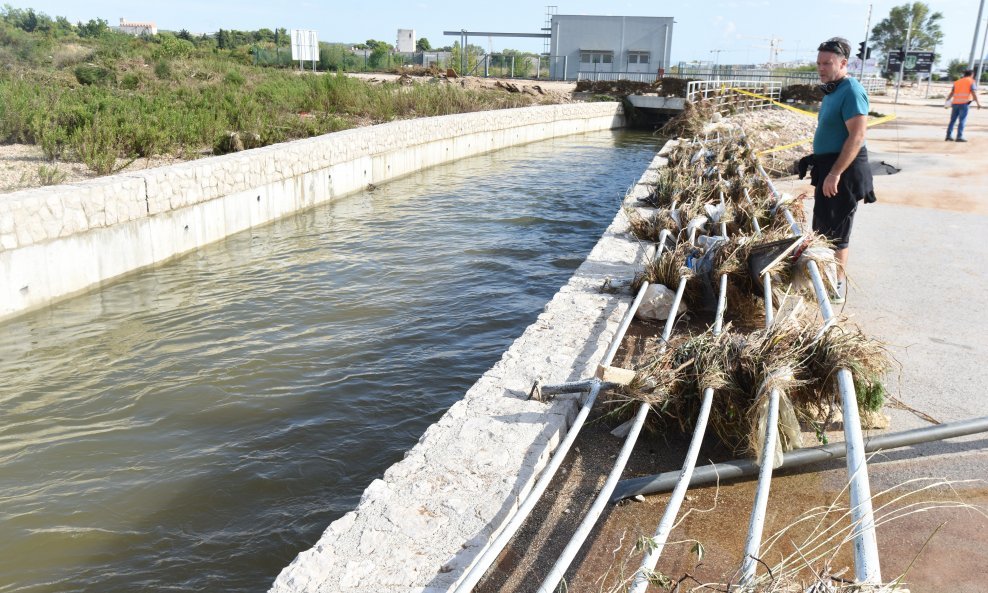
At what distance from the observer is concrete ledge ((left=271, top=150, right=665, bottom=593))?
2947mm

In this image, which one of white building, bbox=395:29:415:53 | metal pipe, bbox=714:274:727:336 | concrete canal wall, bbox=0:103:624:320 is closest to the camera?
metal pipe, bbox=714:274:727:336

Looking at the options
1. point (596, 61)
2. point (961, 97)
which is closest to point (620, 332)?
point (961, 97)

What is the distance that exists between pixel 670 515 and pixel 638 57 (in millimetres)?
53032

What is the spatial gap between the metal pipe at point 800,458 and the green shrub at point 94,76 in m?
19.4

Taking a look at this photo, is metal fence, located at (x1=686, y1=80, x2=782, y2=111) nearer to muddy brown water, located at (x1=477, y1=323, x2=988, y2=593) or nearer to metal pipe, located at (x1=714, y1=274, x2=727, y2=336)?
metal pipe, located at (x1=714, y1=274, x2=727, y2=336)

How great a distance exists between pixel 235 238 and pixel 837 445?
30.1ft

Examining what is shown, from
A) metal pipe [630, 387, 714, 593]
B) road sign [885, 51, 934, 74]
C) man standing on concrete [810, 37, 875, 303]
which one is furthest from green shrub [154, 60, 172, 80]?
road sign [885, 51, 934, 74]

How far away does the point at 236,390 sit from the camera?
602 centimetres

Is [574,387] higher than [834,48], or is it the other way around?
[834,48]

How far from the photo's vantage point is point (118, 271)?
877 centimetres

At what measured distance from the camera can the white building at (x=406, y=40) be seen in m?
57.8

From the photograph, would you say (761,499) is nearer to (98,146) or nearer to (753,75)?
(98,146)

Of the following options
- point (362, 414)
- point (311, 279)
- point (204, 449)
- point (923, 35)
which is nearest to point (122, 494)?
point (204, 449)

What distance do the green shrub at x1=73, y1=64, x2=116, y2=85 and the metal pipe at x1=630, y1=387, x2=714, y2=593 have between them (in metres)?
19.4
